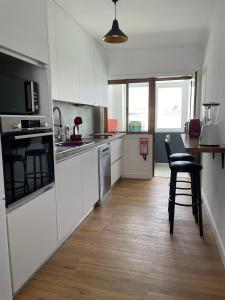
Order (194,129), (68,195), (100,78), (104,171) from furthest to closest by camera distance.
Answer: (100,78)
(104,171)
(194,129)
(68,195)

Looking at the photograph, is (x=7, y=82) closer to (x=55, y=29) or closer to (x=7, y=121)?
(x=7, y=121)

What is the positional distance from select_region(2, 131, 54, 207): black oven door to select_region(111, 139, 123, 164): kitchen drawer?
2.07 metres

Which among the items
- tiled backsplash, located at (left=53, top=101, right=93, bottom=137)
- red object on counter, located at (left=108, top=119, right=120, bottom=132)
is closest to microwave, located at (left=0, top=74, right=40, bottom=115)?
tiled backsplash, located at (left=53, top=101, right=93, bottom=137)

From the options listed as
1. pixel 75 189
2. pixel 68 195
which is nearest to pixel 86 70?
pixel 75 189

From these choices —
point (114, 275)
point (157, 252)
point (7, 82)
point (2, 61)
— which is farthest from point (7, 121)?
point (157, 252)

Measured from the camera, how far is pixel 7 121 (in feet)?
4.92

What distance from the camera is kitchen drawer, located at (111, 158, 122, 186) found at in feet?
13.5

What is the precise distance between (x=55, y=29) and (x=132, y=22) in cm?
114

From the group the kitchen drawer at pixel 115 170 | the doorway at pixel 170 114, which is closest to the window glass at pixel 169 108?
the doorway at pixel 170 114

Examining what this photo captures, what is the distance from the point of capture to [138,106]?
4879 millimetres

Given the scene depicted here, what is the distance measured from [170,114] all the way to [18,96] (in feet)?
16.9

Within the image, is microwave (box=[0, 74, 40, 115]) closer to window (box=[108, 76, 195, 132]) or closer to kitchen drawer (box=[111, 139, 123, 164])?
kitchen drawer (box=[111, 139, 123, 164])

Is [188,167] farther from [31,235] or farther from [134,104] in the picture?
[134,104]

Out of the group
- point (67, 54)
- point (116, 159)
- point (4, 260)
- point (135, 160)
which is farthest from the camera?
point (135, 160)
